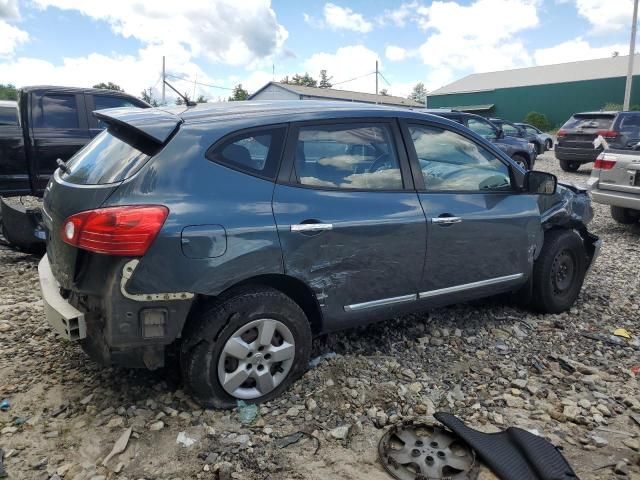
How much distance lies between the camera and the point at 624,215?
Result: 780cm

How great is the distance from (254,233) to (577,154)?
13.8 metres

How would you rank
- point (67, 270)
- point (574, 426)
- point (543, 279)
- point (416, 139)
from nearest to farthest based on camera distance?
point (67, 270) < point (574, 426) < point (416, 139) < point (543, 279)

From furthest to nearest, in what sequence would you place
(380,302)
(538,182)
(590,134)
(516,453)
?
(590,134)
(538,182)
(380,302)
(516,453)

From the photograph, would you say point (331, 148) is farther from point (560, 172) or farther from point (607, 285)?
point (560, 172)

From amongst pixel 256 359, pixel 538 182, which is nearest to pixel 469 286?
pixel 538 182

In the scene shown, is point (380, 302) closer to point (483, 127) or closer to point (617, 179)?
point (617, 179)

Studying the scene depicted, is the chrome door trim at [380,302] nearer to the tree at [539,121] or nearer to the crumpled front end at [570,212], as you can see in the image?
the crumpled front end at [570,212]

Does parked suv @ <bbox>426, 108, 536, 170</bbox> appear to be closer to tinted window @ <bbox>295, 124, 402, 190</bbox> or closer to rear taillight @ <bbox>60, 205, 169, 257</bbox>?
tinted window @ <bbox>295, 124, 402, 190</bbox>

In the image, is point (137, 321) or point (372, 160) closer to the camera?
point (137, 321)

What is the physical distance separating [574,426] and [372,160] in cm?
194

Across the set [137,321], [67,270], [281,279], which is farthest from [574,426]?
[67,270]

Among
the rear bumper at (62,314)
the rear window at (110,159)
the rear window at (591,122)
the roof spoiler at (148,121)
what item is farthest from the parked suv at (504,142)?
the rear bumper at (62,314)

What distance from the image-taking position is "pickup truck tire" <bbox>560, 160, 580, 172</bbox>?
14.8 m

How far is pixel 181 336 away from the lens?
8.84ft
